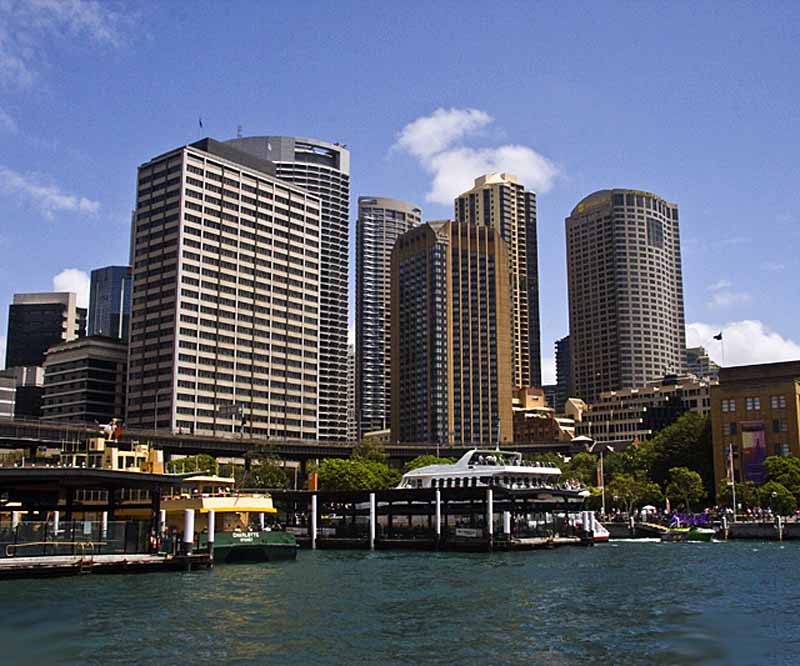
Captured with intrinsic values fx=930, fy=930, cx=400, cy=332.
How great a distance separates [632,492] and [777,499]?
2787cm

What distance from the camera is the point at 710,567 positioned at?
77.0m

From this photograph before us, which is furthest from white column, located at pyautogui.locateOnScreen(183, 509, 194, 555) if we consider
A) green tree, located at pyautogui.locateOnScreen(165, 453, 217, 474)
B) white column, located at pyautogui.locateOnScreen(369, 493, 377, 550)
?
green tree, located at pyautogui.locateOnScreen(165, 453, 217, 474)

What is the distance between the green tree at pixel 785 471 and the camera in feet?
449

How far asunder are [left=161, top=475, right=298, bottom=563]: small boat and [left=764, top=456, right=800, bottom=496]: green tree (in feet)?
272

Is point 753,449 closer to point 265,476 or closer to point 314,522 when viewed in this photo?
point 314,522

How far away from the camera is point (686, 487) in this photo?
152 meters

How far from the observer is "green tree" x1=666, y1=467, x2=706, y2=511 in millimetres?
151750

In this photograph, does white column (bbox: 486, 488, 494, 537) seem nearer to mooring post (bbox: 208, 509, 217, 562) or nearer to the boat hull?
the boat hull

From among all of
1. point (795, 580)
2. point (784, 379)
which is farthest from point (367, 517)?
point (784, 379)

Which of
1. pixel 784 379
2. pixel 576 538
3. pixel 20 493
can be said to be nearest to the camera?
pixel 20 493

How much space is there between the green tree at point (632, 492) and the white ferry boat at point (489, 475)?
4245 centimetres

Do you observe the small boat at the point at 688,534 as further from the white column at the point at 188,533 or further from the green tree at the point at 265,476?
the green tree at the point at 265,476

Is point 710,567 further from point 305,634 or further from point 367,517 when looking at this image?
point 367,517

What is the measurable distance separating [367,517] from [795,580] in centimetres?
6541
